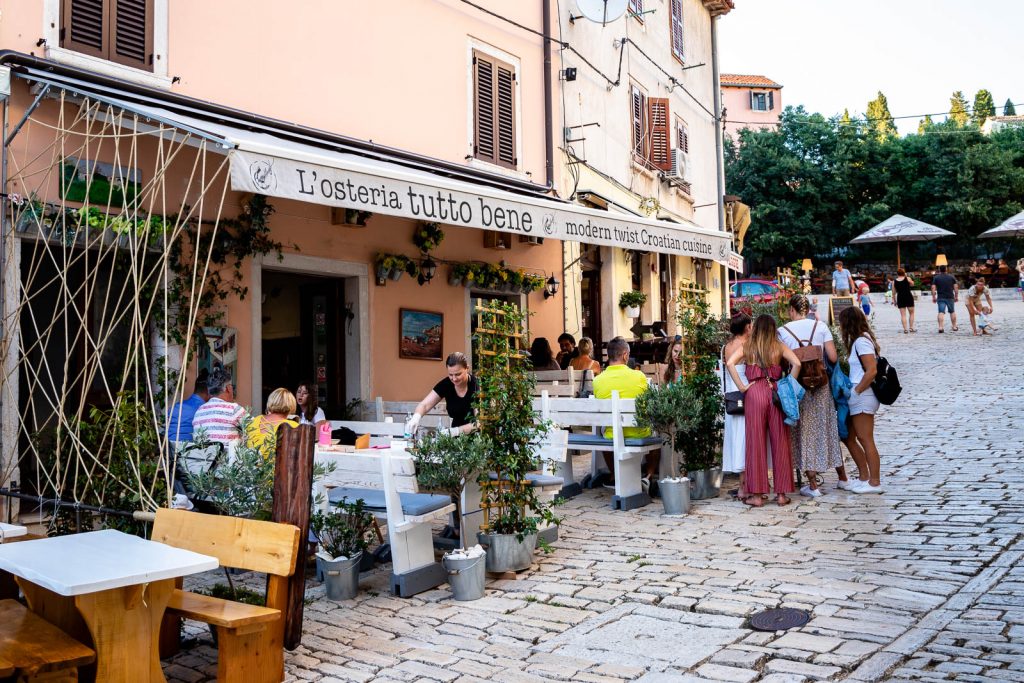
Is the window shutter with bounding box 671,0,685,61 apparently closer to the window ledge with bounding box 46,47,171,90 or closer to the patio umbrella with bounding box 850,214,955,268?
the patio umbrella with bounding box 850,214,955,268

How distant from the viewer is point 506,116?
506 inches

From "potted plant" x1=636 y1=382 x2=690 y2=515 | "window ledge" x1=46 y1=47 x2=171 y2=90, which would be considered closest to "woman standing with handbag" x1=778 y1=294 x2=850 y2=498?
"potted plant" x1=636 y1=382 x2=690 y2=515

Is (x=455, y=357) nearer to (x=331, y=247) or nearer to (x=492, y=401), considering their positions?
(x=492, y=401)

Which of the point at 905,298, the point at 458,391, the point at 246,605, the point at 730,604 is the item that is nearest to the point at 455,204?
the point at 458,391

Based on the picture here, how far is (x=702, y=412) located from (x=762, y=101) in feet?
176

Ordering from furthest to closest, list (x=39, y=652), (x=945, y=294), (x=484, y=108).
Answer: (x=945, y=294) < (x=484, y=108) < (x=39, y=652)

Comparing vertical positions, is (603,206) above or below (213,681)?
above

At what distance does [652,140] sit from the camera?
1786 cm

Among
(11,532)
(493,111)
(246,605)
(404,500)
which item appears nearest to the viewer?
(246,605)

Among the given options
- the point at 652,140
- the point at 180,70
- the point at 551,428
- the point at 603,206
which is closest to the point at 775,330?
the point at 551,428

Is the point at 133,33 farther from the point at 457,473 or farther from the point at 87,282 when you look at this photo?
the point at 457,473

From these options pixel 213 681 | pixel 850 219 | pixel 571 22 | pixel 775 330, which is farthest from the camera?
pixel 850 219

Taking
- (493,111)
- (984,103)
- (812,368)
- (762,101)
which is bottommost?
(812,368)

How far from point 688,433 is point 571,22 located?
848 cm
